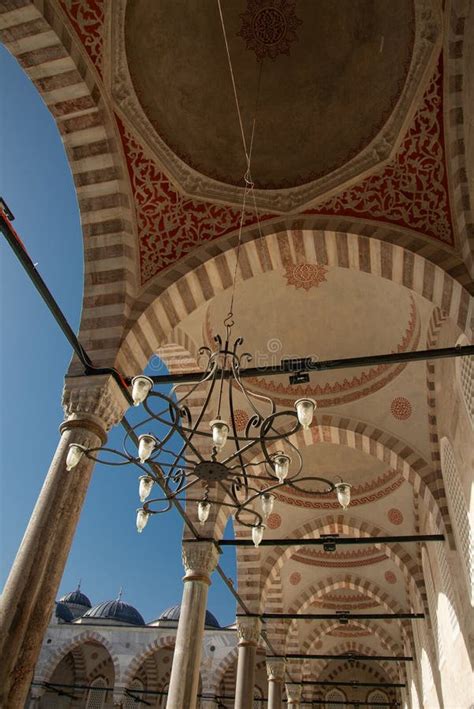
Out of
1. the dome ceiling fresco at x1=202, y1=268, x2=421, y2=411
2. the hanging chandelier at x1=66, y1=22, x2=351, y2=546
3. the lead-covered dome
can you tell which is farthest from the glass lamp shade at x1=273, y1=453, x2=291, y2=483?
the lead-covered dome

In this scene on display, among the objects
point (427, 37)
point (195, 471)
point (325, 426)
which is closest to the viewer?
point (195, 471)

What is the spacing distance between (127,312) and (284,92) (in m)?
2.92

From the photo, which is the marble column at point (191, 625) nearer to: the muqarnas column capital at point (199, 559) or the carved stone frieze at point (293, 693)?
the muqarnas column capital at point (199, 559)

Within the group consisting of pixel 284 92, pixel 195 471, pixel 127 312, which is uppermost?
pixel 284 92

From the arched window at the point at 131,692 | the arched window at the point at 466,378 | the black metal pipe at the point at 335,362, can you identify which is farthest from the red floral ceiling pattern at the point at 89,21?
the arched window at the point at 131,692

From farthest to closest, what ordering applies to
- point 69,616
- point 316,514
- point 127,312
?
point 69,616, point 316,514, point 127,312

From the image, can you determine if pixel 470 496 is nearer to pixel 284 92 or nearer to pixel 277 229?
pixel 277 229

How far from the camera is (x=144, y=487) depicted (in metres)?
4.36

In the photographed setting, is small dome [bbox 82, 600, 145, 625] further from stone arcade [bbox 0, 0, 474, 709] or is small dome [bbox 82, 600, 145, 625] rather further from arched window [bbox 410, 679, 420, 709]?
stone arcade [bbox 0, 0, 474, 709]

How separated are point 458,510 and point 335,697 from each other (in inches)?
621

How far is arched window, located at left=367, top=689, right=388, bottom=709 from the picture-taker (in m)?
19.6

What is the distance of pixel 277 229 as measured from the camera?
6.17 metres

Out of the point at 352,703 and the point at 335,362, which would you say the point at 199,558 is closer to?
the point at 335,362

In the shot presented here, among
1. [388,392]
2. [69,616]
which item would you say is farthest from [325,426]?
[69,616]
